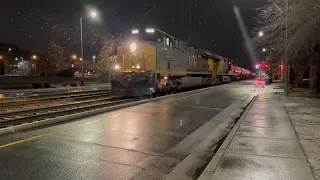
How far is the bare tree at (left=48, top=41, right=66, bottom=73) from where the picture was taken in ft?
246

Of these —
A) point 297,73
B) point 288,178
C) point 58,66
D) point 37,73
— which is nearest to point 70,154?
point 288,178

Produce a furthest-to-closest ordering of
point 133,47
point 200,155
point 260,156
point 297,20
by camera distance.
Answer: point 133,47 → point 297,20 → point 200,155 → point 260,156

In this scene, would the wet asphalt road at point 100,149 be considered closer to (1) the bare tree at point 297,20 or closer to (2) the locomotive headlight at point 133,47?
(1) the bare tree at point 297,20

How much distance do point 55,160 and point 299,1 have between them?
38.4 ft

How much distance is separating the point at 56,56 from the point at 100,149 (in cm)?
7272

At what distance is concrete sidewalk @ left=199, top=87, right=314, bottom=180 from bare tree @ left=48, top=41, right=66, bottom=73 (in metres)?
71.8

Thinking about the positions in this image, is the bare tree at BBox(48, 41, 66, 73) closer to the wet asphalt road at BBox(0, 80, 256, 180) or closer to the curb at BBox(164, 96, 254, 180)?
the wet asphalt road at BBox(0, 80, 256, 180)

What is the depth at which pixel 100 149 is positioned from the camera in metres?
7.33

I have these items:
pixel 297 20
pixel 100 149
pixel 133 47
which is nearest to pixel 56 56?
pixel 133 47

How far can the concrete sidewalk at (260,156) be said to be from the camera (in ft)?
17.7

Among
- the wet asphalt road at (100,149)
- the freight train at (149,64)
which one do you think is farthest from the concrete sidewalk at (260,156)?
the freight train at (149,64)

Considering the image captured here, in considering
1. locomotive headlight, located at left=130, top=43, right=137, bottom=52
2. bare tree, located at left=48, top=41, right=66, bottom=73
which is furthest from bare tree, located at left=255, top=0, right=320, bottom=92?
Answer: bare tree, located at left=48, top=41, right=66, bottom=73

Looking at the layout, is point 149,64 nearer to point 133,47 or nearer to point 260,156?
point 133,47

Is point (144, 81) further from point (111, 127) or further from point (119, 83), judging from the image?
point (111, 127)
